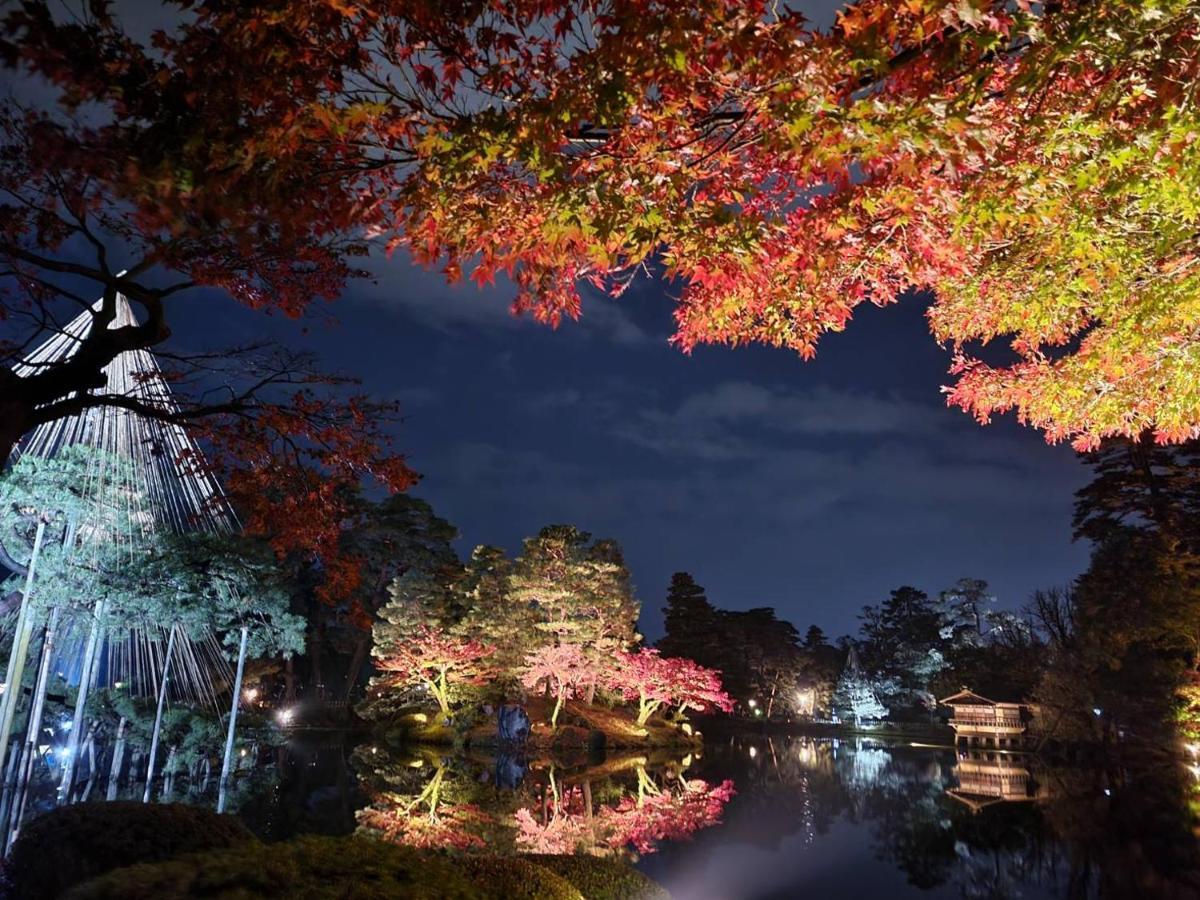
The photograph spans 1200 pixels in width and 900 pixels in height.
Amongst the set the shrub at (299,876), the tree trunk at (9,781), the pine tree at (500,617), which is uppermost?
the pine tree at (500,617)

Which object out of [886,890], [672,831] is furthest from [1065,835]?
[672,831]

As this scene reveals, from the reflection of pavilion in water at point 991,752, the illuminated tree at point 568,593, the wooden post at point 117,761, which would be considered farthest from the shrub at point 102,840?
the illuminated tree at point 568,593

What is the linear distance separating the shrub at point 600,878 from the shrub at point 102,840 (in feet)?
6.67

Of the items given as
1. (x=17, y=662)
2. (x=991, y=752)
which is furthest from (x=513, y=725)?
(x=991, y=752)

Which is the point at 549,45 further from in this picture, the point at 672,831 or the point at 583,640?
the point at 583,640

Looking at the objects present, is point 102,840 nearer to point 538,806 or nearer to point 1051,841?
point 538,806

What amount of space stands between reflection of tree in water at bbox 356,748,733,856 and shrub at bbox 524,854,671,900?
12.9 feet

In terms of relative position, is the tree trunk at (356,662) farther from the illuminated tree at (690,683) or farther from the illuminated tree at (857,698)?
the illuminated tree at (857,698)

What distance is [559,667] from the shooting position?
22.5 m

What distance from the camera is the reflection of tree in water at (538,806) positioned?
30.2 ft

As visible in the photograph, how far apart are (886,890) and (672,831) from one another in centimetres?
353

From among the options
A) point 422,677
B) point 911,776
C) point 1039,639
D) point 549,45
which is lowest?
point 911,776

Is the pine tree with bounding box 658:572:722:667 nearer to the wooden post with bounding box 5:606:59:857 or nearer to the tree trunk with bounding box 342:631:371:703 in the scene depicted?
the tree trunk with bounding box 342:631:371:703

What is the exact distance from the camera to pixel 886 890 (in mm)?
7379
